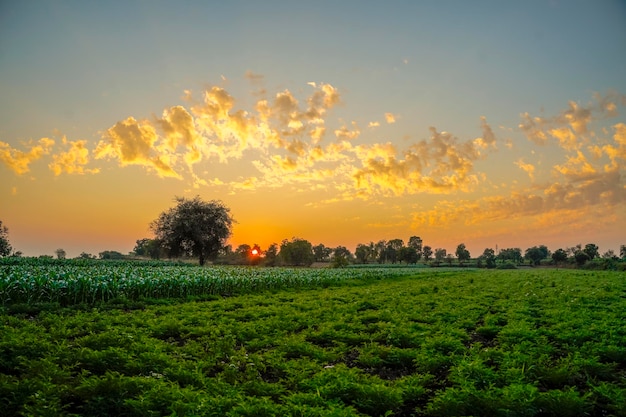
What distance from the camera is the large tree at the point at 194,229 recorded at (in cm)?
6594

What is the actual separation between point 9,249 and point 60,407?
112m

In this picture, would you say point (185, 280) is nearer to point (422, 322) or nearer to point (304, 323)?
point (304, 323)

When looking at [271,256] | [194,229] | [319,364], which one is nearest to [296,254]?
[271,256]

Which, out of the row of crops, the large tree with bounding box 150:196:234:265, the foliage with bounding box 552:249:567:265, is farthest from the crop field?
the foliage with bounding box 552:249:567:265

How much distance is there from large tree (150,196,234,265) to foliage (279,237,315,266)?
5258 cm

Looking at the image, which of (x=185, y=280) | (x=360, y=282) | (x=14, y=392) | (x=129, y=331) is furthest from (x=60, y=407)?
(x=360, y=282)

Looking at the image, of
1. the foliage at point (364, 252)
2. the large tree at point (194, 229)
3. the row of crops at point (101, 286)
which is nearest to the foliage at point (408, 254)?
the foliage at point (364, 252)

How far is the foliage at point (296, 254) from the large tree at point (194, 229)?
52.6 metres

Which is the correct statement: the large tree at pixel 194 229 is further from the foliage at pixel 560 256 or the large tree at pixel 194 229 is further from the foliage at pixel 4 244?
the foliage at pixel 560 256

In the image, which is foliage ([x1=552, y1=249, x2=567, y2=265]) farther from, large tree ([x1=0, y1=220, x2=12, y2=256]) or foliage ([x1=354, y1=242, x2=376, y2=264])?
large tree ([x1=0, y1=220, x2=12, y2=256])

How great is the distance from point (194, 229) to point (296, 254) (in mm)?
58471

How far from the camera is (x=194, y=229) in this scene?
216ft

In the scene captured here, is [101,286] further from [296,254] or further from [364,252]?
[364,252]

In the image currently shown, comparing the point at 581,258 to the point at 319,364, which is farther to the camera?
the point at 581,258
